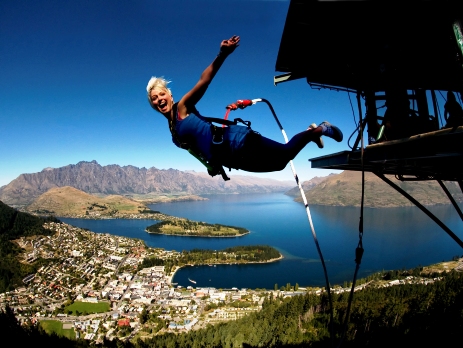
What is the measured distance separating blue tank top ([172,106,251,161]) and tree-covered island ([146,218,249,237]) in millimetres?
77406

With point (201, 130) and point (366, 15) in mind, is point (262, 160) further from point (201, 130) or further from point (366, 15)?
point (366, 15)

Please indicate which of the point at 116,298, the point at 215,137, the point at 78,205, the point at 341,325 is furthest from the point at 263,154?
the point at 78,205

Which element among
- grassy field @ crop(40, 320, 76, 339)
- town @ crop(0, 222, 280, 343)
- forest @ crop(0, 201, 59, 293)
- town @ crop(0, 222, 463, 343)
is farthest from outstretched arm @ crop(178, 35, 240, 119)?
forest @ crop(0, 201, 59, 293)

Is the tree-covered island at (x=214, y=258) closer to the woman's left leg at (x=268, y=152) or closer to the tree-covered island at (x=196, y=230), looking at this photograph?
the tree-covered island at (x=196, y=230)

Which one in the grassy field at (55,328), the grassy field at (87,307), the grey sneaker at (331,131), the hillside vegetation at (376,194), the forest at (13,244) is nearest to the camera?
the grey sneaker at (331,131)

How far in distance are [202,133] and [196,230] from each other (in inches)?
3398

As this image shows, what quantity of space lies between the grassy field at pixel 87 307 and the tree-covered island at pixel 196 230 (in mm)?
43787

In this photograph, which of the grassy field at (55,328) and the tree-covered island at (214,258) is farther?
the tree-covered island at (214,258)

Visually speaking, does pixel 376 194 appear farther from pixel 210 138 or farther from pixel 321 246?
pixel 210 138

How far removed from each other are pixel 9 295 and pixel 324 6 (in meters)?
54.5

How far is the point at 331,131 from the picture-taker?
8.07 ft

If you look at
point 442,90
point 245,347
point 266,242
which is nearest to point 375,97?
point 442,90

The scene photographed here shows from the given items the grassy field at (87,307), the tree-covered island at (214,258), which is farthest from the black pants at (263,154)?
the tree-covered island at (214,258)

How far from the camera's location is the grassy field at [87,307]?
115 feet
